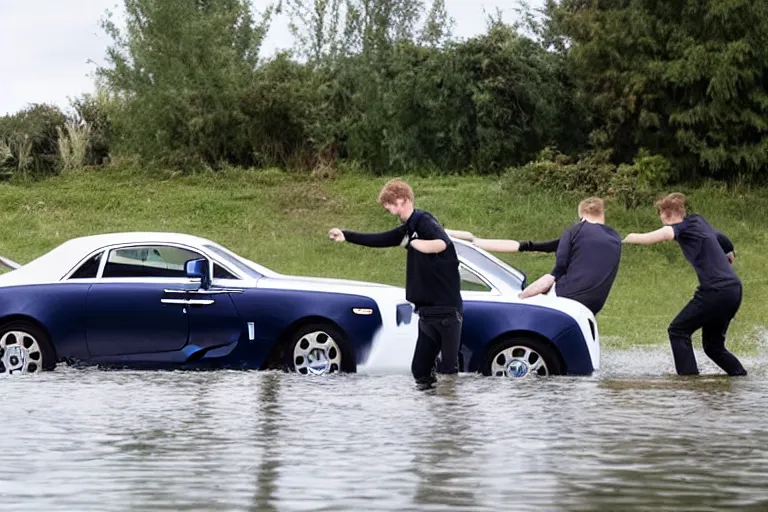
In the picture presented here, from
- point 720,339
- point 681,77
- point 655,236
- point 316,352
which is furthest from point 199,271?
point 681,77

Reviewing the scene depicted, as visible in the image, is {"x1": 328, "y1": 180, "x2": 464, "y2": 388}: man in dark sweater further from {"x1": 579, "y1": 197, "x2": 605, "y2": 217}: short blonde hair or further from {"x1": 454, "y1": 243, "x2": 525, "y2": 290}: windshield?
{"x1": 579, "y1": 197, "x2": 605, "y2": 217}: short blonde hair

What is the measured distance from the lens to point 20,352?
1200 cm

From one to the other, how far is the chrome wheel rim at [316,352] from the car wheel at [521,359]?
1.19m

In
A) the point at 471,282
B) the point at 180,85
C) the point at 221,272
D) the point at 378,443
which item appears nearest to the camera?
the point at 378,443

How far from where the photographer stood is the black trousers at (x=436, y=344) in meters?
9.91

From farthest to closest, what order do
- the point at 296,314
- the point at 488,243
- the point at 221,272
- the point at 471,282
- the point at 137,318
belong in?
the point at 471,282, the point at 221,272, the point at 137,318, the point at 296,314, the point at 488,243

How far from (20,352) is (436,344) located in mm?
3743

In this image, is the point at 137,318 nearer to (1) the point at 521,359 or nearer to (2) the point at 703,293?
(1) the point at 521,359

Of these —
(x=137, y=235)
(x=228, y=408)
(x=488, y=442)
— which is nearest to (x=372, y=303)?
(x=137, y=235)

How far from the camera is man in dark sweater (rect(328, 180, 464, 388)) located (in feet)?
32.3

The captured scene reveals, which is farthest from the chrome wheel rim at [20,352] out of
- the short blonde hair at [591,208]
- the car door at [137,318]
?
the short blonde hair at [591,208]

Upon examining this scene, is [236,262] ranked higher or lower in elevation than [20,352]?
higher

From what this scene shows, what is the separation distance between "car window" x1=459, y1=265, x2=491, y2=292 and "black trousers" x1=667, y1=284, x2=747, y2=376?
5.17 feet

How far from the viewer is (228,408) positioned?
29.5ft
